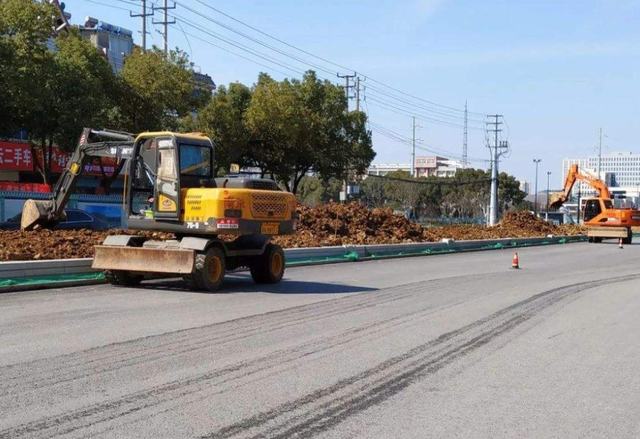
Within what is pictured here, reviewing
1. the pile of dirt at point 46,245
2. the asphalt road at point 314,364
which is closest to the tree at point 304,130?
the pile of dirt at point 46,245

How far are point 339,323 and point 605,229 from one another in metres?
37.9

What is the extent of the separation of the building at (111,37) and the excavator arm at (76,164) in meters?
49.7

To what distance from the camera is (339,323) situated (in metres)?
11.5

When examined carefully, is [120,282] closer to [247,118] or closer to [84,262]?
[84,262]

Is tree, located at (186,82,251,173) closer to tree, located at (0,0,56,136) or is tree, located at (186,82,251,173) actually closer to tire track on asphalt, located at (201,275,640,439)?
tree, located at (0,0,56,136)

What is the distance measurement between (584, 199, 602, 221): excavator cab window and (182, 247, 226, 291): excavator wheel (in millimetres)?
36238

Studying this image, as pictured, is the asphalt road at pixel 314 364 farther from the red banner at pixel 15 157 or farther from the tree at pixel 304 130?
the tree at pixel 304 130

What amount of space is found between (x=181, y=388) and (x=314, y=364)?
5.94 ft

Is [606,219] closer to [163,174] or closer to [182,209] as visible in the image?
[182,209]

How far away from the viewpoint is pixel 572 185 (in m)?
50.2

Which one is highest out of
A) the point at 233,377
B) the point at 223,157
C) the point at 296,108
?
the point at 296,108

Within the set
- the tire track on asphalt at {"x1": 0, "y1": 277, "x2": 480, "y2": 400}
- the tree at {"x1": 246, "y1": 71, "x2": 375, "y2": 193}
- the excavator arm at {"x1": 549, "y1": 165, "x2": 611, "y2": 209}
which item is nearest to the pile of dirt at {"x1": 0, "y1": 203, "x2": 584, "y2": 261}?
the excavator arm at {"x1": 549, "y1": 165, "x2": 611, "y2": 209}

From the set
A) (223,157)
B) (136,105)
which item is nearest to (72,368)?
(136,105)

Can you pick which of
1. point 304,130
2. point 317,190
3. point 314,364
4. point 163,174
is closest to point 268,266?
point 163,174
